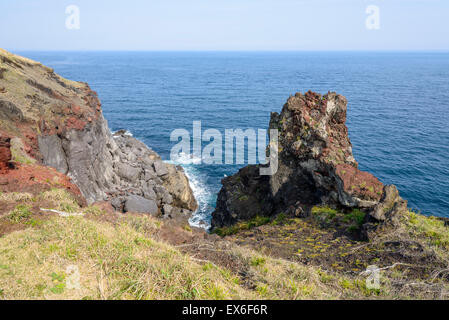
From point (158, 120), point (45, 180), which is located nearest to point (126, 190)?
point (45, 180)

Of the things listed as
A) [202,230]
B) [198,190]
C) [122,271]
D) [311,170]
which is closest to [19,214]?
[122,271]

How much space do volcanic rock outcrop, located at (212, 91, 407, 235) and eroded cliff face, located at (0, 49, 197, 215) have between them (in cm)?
1145

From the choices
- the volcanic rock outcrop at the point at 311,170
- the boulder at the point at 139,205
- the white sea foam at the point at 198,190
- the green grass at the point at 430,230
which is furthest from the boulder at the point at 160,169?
the green grass at the point at 430,230

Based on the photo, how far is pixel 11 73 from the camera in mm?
34062

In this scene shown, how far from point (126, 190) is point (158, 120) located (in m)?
41.0

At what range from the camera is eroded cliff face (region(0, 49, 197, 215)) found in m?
27.0

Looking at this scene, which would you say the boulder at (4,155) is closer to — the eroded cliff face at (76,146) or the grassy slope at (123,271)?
the eroded cliff face at (76,146)

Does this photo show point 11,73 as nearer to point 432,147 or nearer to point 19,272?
point 19,272

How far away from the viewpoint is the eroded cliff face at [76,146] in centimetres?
2702

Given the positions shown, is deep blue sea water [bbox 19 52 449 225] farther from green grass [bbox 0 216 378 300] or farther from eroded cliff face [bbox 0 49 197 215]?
green grass [bbox 0 216 378 300]

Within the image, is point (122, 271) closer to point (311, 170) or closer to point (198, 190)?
point (311, 170)

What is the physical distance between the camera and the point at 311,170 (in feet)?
80.7

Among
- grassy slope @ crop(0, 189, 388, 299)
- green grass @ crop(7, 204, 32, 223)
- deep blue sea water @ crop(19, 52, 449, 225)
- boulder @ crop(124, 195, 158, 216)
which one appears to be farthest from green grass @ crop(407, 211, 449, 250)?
deep blue sea water @ crop(19, 52, 449, 225)

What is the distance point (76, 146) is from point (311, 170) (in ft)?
80.8
